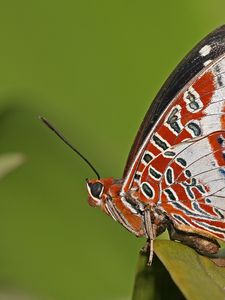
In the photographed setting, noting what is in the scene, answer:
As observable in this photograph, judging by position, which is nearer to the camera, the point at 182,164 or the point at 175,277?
the point at 175,277

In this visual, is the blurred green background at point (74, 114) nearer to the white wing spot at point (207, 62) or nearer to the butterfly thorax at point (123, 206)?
the butterfly thorax at point (123, 206)

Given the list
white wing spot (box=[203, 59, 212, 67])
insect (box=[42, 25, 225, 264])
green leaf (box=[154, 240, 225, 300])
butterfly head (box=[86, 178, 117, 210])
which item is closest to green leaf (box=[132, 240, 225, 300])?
green leaf (box=[154, 240, 225, 300])

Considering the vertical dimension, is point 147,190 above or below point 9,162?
below

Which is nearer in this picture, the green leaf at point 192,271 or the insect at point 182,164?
the green leaf at point 192,271

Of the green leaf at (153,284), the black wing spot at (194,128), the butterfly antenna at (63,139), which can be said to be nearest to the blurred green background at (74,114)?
the butterfly antenna at (63,139)

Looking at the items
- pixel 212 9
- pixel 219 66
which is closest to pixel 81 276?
pixel 219 66

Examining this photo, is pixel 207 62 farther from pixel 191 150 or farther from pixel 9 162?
pixel 9 162

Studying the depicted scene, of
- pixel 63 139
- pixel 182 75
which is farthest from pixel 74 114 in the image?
pixel 182 75
